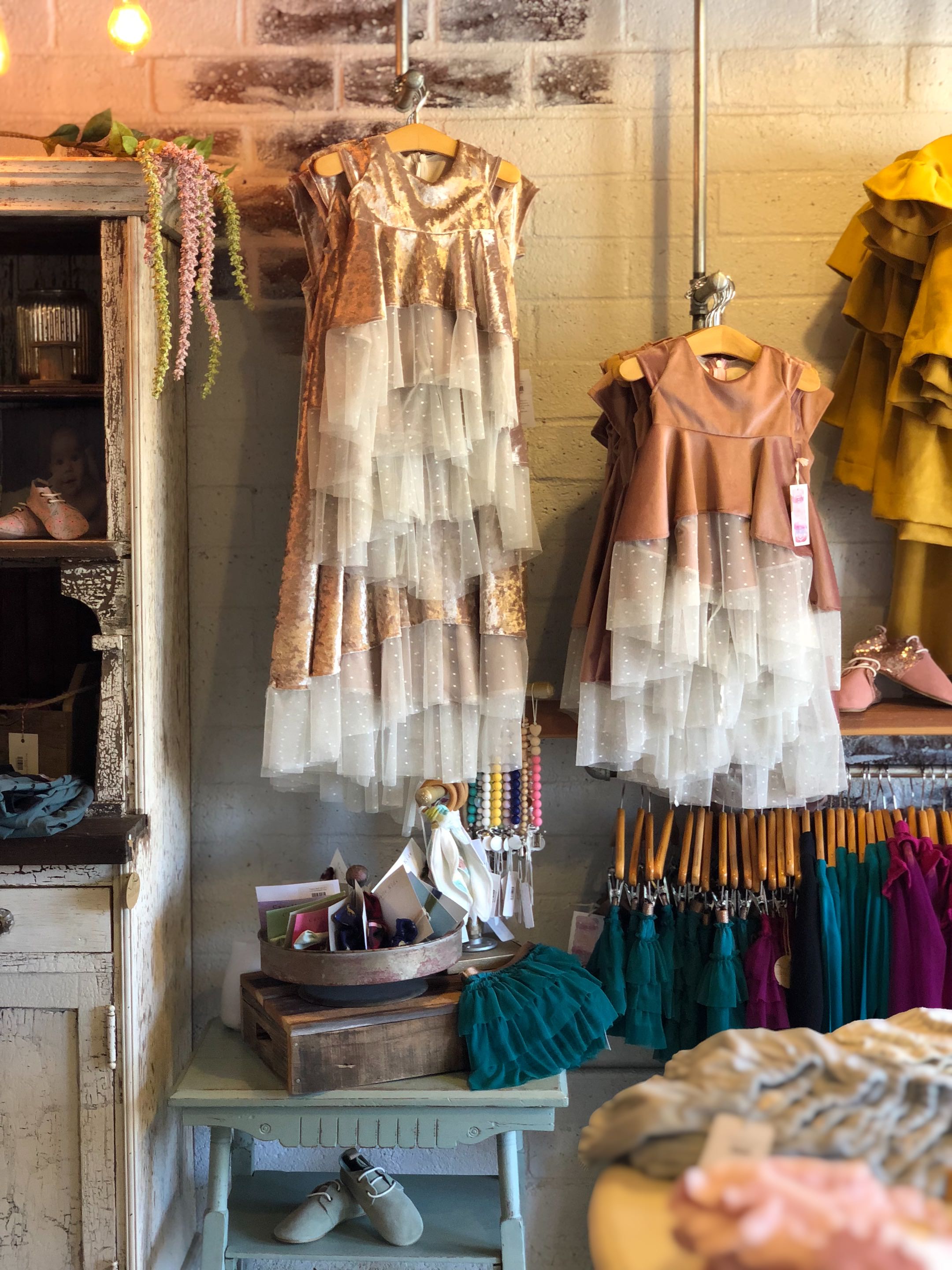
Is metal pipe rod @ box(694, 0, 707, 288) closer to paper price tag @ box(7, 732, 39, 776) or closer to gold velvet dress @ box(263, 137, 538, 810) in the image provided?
gold velvet dress @ box(263, 137, 538, 810)

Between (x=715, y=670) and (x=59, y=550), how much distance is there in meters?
1.13

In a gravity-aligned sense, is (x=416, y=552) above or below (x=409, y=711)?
above

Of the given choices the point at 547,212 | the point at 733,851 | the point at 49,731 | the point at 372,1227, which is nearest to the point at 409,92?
the point at 547,212

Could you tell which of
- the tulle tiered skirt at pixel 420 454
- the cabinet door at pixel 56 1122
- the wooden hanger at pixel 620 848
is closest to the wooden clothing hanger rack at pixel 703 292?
the tulle tiered skirt at pixel 420 454

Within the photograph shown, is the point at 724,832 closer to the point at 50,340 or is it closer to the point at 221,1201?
the point at 221,1201

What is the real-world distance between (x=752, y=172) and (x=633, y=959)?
1.60 metres

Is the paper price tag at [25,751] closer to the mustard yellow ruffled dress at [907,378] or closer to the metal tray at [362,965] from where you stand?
the metal tray at [362,965]

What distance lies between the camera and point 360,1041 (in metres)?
1.78

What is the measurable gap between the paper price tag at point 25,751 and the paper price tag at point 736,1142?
147cm

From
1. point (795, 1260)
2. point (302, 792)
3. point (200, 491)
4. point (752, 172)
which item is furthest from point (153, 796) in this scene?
point (752, 172)

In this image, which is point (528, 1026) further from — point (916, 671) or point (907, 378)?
point (907, 378)

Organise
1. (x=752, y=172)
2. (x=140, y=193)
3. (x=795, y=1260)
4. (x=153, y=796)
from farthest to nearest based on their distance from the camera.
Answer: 1. (x=752, y=172)
2. (x=153, y=796)
3. (x=140, y=193)
4. (x=795, y=1260)

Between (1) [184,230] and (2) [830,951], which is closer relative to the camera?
(1) [184,230]

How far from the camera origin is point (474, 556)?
1.89 meters
